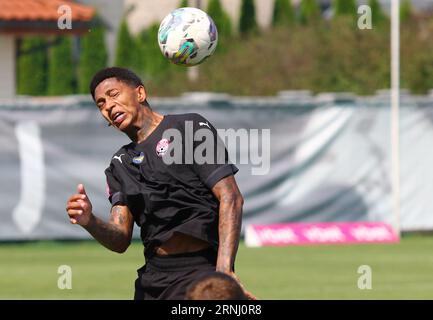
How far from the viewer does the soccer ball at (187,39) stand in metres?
8.75

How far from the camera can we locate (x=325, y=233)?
2291 cm

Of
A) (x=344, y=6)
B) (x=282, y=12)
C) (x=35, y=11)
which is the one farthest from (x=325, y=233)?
(x=282, y=12)

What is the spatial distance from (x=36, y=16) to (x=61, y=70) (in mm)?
16823

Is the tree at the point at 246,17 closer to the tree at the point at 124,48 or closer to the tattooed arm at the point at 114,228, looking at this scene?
the tree at the point at 124,48

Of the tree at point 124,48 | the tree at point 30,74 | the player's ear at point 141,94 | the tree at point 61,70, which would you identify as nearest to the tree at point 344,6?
the tree at point 124,48

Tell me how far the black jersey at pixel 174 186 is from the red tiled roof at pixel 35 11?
2150cm

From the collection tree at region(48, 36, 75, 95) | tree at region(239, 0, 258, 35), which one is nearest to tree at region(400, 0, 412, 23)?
tree at region(239, 0, 258, 35)

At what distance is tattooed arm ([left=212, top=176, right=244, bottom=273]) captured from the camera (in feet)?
23.5

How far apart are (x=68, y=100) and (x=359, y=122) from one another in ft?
17.0

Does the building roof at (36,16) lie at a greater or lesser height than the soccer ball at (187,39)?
greater

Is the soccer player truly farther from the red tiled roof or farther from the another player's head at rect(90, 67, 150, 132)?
the red tiled roof

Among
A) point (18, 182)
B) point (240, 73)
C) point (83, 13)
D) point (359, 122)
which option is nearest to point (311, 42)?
point (240, 73)

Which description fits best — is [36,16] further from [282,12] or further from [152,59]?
[282,12]

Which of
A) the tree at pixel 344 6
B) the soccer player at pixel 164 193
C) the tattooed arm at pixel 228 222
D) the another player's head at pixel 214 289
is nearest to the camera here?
the another player's head at pixel 214 289
